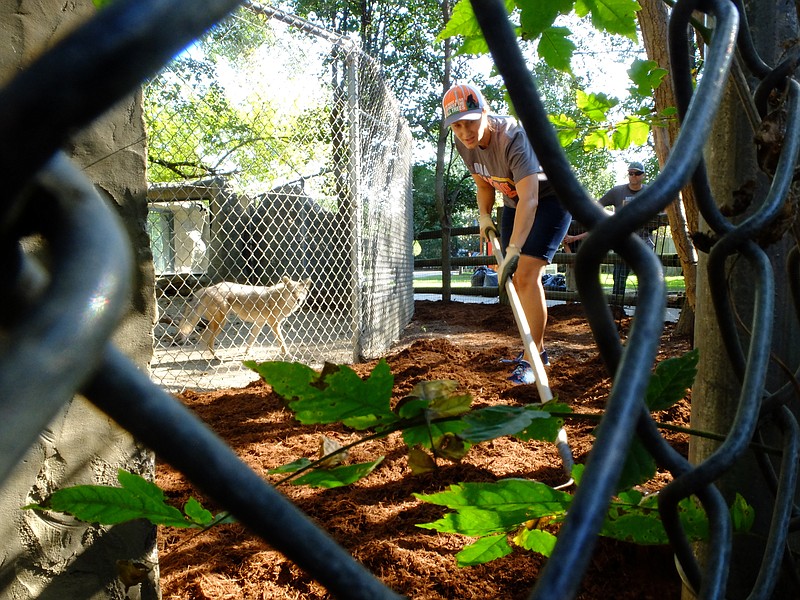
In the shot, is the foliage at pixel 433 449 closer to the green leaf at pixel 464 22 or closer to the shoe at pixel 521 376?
the green leaf at pixel 464 22

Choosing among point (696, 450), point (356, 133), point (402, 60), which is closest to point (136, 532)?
point (696, 450)

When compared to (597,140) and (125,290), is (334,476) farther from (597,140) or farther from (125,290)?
(597,140)

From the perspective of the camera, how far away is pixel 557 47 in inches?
38.6

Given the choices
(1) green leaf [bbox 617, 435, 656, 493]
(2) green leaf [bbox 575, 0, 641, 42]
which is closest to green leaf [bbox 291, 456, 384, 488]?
(1) green leaf [bbox 617, 435, 656, 493]

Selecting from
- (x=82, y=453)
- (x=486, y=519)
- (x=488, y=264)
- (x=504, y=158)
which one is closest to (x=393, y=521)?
(x=82, y=453)

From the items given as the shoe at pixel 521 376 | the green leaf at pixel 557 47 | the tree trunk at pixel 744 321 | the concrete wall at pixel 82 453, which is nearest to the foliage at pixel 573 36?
the green leaf at pixel 557 47

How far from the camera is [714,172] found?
0.93 metres

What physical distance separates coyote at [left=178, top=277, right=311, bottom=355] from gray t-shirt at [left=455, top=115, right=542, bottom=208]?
93.4 inches

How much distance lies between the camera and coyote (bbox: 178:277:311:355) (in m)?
5.43

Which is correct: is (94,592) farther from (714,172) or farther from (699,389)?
(714,172)

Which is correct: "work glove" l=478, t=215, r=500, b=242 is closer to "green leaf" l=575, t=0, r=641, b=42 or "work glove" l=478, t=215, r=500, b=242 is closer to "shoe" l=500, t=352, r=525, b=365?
"shoe" l=500, t=352, r=525, b=365

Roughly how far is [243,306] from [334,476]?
527 centimetres

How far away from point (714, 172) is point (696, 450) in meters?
0.50

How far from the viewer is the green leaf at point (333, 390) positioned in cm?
55
